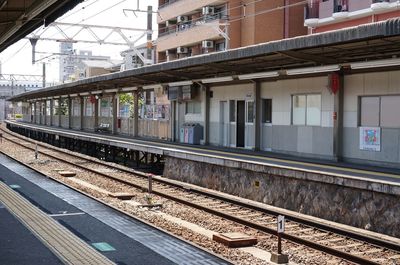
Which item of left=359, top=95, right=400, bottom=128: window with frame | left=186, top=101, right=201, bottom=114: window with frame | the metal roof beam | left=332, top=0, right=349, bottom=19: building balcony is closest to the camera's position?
left=359, top=95, right=400, bottom=128: window with frame

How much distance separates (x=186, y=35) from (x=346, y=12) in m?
17.7

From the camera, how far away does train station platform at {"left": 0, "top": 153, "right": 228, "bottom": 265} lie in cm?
851

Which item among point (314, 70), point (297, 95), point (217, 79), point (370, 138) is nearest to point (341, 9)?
point (217, 79)

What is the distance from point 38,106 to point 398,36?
63372 mm

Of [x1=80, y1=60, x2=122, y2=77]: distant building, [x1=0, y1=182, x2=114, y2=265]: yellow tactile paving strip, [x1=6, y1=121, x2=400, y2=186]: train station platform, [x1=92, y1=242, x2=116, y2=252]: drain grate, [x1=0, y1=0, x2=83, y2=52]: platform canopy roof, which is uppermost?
[x1=80, y1=60, x2=122, y2=77]: distant building

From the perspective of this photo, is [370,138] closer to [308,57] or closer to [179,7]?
[308,57]

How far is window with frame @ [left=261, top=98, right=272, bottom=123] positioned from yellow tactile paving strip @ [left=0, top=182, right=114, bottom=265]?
1064 centimetres

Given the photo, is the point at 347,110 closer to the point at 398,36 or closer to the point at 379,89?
the point at 379,89

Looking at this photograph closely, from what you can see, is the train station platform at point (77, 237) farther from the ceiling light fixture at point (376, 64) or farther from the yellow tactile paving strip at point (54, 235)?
the ceiling light fixture at point (376, 64)

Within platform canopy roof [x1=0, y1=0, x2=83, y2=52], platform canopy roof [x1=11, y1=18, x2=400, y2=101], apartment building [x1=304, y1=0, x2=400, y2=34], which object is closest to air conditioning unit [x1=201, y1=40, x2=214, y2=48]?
apartment building [x1=304, y1=0, x2=400, y2=34]

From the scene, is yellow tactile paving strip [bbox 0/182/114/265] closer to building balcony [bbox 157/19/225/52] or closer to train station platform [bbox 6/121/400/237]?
train station platform [bbox 6/121/400/237]

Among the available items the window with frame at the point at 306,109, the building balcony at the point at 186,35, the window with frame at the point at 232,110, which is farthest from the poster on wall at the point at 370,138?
the building balcony at the point at 186,35

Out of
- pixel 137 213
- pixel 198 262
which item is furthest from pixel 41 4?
pixel 198 262

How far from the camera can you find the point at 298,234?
11305 millimetres
